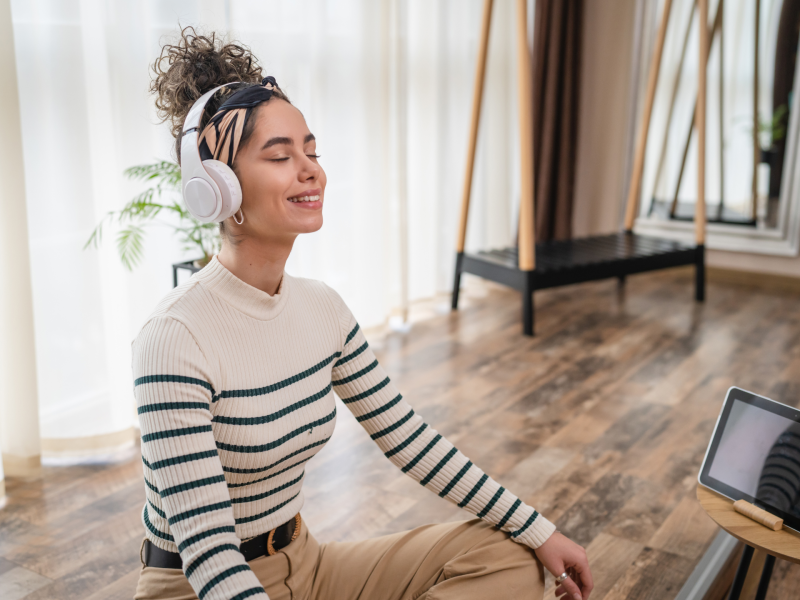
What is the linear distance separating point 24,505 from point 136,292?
25.8 inches

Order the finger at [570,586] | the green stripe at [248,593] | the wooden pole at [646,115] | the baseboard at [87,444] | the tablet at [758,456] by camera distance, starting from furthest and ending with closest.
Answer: the wooden pole at [646,115] < the baseboard at [87,444] < the tablet at [758,456] < the finger at [570,586] < the green stripe at [248,593]

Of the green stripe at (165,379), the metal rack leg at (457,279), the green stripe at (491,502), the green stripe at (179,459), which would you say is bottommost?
the metal rack leg at (457,279)

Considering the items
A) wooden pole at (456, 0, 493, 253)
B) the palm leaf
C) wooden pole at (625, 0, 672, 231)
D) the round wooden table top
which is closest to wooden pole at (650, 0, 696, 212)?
wooden pole at (625, 0, 672, 231)

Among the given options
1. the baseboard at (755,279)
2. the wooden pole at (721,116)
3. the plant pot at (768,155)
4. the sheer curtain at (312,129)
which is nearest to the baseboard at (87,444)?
the sheer curtain at (312,129)

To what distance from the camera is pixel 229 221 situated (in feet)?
3.09

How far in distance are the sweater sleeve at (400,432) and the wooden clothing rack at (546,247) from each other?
79.3 inches

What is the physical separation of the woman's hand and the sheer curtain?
0.90 metres

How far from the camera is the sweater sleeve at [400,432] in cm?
106

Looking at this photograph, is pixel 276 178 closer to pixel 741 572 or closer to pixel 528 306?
pixel 741 572

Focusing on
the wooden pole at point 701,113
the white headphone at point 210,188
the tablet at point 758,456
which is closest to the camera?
the white headphone at point 210,188

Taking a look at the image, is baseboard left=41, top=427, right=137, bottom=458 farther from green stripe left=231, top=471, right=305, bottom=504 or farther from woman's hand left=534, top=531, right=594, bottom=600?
woman's hand left=534, top=531, right=594, bottom=600

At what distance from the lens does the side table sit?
1057mm

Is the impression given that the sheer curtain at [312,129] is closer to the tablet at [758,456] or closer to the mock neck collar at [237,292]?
the mock neck collar at [237,292]

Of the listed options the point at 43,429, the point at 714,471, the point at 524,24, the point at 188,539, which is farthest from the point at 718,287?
the point at 188,539
